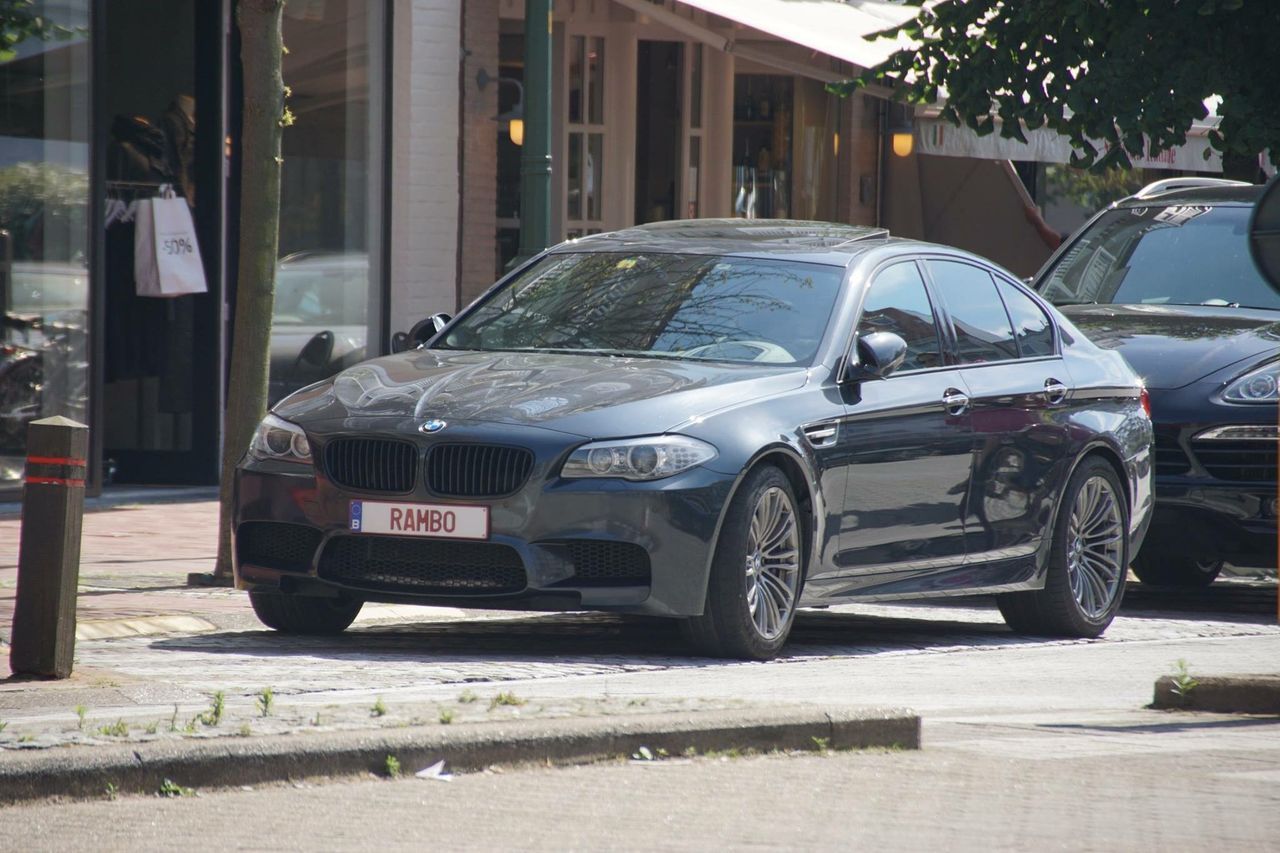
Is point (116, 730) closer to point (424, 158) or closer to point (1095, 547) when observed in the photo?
point (1095, 547)

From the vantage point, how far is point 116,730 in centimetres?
577

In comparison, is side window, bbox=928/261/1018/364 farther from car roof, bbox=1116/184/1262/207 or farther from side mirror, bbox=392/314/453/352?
car roof, bbox=1116/184/1262/207

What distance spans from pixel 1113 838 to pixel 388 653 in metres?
3.44

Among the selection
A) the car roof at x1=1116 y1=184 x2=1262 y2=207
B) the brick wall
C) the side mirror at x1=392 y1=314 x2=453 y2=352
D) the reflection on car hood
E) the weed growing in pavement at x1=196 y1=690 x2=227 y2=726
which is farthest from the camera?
the brick wall

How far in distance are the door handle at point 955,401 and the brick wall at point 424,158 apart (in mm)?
8374

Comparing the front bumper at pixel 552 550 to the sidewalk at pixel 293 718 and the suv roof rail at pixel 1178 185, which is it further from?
the suv roof rail at pixel 1178 185

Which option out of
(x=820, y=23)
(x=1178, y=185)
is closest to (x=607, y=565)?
(x=1178, y=185)

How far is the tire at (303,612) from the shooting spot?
8.59m

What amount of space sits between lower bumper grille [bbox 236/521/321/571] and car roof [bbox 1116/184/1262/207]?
697 cm

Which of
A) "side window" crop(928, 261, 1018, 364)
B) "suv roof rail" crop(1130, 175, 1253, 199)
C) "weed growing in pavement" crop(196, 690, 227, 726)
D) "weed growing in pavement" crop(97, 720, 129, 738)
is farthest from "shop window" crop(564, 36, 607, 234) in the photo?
"weed growing in pavement" crop(97, 720, 129, 738)

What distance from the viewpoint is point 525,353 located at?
29.2 ft

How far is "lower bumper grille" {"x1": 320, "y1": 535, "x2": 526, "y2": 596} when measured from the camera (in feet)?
26.1

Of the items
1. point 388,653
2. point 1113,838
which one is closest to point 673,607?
point 388,653

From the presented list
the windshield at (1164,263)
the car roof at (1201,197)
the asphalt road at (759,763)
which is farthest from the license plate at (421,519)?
the car roof at (1201,197)
